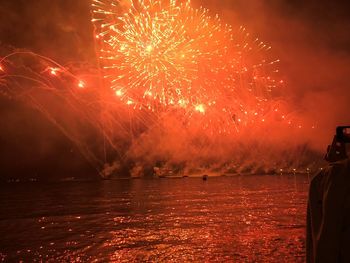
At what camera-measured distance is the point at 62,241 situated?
62.6 feet

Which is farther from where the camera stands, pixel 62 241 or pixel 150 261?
pixel 62 241

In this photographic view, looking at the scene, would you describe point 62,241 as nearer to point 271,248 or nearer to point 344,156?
point 271,248

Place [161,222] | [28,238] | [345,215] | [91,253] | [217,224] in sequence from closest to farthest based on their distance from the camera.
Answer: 1. [345,215]
2. [91,253]
3. [28,238]
4. [217,224]
5. [161,222]

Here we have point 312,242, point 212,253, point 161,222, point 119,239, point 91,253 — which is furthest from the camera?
point 161,222

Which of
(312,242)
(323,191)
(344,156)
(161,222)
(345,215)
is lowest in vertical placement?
(161,222)

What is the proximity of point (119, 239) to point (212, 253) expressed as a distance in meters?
6.63

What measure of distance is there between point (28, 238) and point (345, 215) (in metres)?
22.6

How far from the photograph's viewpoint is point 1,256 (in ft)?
53.4

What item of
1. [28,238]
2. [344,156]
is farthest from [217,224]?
[344,156]

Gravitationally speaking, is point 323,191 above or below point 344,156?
below

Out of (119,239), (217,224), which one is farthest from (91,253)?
(217,224)

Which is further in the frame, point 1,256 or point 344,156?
point 1,256

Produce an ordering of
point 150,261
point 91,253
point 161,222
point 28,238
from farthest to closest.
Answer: point 161,222 < point 28,238 < point 91,253 < point 150,261

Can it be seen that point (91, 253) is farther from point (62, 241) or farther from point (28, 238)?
point (28, 238)
